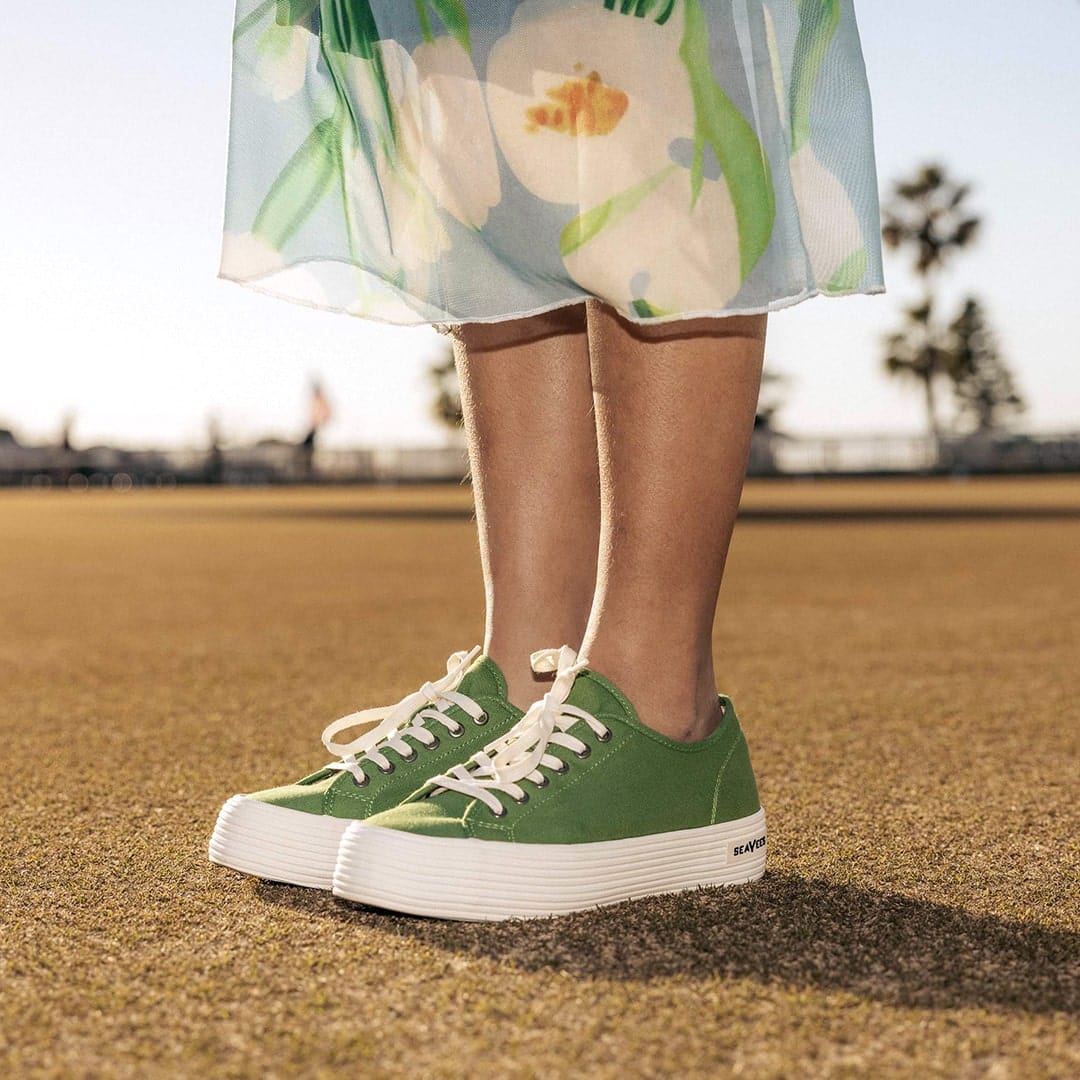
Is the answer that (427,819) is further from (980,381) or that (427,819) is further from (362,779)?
(980,381)

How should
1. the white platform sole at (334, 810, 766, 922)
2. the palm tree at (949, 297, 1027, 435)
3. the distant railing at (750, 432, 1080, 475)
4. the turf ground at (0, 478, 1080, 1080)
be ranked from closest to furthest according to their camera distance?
the turf ground at (0, 478, 1080, 1080), the white platform sole at (334, 810, 766, 922), the distant railing at (750, 432, 1080, 475), the palm tree at (949, 297, 1027, 435)

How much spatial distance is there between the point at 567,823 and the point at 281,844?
0.76 feet

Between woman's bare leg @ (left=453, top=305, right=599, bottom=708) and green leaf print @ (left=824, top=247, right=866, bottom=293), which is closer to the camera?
green leaf print @ (left=824, top=247, right=866, bottom=293)

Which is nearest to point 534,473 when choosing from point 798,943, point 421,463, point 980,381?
point 798,943

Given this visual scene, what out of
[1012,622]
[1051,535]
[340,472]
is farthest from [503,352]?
[340,472]

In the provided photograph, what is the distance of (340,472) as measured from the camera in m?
36.1

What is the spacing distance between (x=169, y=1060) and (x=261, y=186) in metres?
0.80

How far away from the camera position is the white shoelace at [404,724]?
1.13 metres

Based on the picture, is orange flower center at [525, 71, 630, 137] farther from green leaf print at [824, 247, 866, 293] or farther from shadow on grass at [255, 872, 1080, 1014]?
shadow on grass at [255, 872, 1080, 1014]

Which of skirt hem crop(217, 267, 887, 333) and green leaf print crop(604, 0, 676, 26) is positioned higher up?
green leaf print crop(604, 0, 676, 26)

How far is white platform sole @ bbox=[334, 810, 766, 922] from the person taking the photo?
0.95 m

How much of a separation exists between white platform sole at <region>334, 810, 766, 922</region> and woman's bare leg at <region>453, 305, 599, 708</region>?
0.25m

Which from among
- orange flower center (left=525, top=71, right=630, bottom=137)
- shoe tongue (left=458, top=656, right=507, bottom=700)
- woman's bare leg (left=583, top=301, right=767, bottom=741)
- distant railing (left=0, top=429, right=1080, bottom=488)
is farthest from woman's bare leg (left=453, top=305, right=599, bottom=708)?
distant railing (left=0, top=429, right=1080, bottom=488)

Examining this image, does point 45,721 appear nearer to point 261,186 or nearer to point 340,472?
point 261,186
